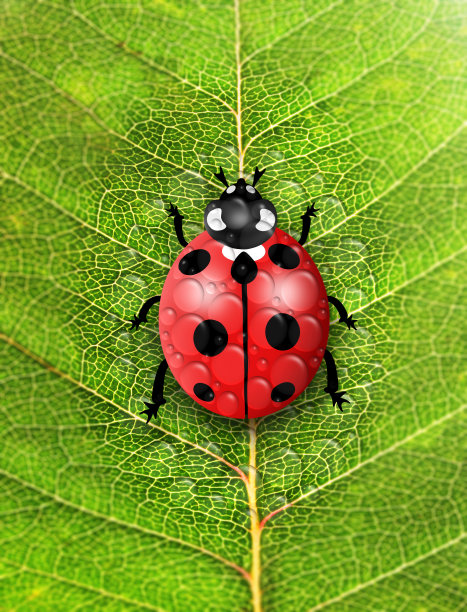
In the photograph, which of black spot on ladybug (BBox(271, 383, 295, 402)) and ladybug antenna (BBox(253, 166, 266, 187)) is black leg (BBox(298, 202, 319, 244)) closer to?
ladybug antenna (BBox(253, 166, 266, 187))

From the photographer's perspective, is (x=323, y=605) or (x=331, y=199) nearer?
(x=323, y=605)

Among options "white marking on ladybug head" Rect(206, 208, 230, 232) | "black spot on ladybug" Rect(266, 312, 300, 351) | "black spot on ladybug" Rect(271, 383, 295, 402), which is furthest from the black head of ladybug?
"black spot on ladybug" Rect(271, 383, 295, 402)

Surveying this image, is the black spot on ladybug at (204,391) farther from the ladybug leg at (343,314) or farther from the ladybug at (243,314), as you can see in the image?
the ladybug leg at (343,314)

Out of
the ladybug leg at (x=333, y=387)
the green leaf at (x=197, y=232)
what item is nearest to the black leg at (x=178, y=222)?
the green leaf at (x=197, y=232)

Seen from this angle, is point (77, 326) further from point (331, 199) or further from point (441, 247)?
point (441, 247)

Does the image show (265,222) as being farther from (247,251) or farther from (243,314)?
(243,314)

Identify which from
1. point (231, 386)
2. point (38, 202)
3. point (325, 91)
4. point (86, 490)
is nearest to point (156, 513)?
point (86, 490)

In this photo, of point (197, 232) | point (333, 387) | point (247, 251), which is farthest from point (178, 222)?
point (333, 387)
